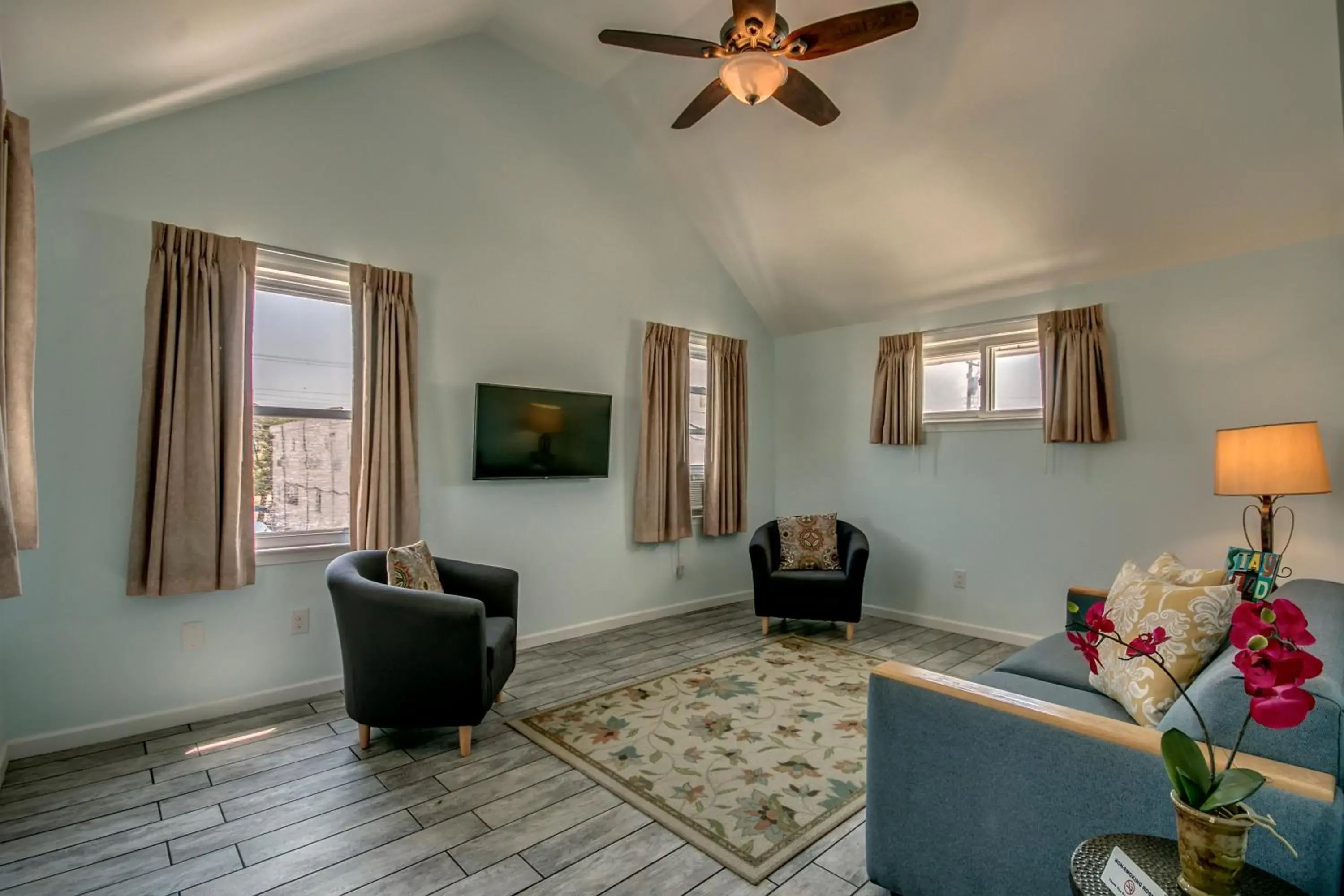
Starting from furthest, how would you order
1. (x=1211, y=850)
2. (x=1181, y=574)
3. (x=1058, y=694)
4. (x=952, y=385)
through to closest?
1. (x=952, y=385)
2. (x=1181, y=574)
3. (x=1058, y=694)
4. (x=1211, y=850)

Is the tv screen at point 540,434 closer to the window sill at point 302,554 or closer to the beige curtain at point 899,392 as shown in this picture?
the window sill at point 302,554

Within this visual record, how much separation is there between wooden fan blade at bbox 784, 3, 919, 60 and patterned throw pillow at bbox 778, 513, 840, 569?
3212mm

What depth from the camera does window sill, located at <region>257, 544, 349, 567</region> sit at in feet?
10.4

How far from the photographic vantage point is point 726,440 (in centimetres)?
536

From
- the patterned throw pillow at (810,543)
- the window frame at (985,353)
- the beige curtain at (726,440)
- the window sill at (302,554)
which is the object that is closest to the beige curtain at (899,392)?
the window frame at (985,353)

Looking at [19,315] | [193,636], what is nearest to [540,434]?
[193,636]

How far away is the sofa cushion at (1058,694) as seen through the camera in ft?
6.39

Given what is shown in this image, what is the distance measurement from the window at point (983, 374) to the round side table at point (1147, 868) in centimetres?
356

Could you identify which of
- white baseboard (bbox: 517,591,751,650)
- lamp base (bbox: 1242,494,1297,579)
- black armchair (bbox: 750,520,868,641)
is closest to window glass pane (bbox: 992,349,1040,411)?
lamp base (bbox: 1242,494,1297,579)

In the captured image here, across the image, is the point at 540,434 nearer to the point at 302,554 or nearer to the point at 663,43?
the point at 302,554

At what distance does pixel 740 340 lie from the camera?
5512mm

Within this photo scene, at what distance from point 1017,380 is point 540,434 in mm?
3297

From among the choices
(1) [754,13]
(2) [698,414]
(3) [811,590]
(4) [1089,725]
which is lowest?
(3) [811,590]

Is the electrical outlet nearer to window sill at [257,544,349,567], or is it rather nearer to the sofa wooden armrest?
window sill at [257,544,349,567]
